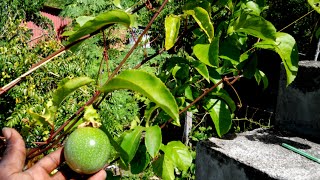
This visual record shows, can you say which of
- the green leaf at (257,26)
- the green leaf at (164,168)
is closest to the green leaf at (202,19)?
the green leaf at (257,26)

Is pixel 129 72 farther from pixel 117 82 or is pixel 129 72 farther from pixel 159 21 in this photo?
pixel 159 21

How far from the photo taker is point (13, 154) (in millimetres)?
1012

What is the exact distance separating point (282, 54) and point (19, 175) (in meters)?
0.90

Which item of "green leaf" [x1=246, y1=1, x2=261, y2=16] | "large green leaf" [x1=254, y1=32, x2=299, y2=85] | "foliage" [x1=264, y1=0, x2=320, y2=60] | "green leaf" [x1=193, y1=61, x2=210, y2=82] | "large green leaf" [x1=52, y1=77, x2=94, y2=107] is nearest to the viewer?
"large green leaf" [x1=52, y1=77, x2=94, y2=107]

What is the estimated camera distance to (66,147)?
1.02 meters

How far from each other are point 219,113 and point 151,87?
0.70 metres

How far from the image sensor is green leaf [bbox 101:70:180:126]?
78 centimetres

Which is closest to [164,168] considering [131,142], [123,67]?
[131,142]

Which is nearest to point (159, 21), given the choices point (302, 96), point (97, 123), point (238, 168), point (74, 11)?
point (74, 11)

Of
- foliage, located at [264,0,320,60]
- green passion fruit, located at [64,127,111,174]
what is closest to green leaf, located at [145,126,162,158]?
green passion fruit, located at [64,127,111,174]

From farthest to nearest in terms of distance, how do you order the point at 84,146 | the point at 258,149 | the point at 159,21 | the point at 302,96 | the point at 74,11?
the point at 159,21
the point at 74,11
the point at 302,96
the point at 258,149
the point at 84,146

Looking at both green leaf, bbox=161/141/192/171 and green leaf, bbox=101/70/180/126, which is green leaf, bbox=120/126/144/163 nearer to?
green leaf, bbox=161/141/192/171

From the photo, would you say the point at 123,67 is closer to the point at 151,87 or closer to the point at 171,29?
the point at 171,29

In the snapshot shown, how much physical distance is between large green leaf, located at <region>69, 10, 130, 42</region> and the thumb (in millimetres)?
387
